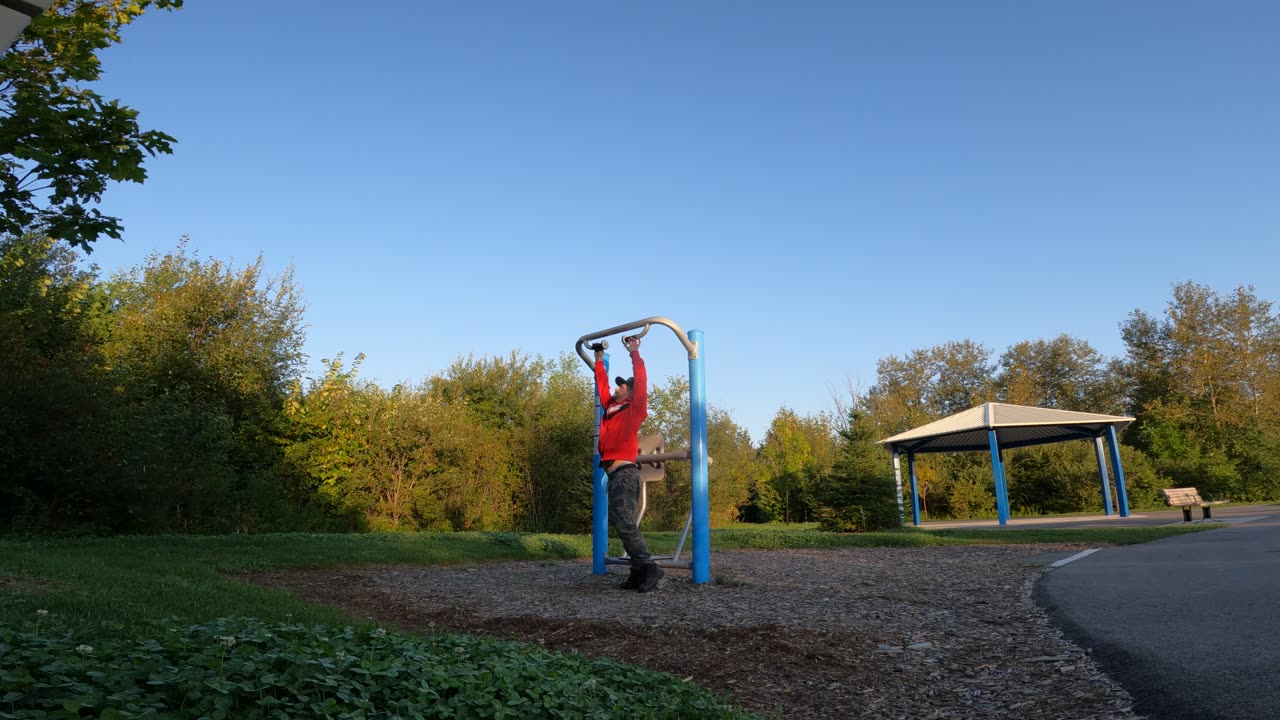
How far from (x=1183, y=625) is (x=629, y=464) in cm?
461

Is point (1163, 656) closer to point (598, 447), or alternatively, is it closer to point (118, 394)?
point (598, 447)

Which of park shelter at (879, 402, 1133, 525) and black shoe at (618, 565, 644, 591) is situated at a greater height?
park shelter at (879, 402, 1133, 525)

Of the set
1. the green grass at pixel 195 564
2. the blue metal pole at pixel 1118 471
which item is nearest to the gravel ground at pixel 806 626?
the green grass at pixel 195 564

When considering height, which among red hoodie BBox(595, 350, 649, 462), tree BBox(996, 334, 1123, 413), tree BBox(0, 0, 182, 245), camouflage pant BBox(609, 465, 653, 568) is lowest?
camouflage pant BBox(609, 465, 653, 568)

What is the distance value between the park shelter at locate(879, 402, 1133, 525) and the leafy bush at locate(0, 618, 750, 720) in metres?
16.8

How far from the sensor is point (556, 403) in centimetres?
2217

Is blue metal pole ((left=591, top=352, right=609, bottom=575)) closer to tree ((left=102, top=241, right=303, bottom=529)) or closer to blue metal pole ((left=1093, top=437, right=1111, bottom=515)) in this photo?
A: tree ((left=102, top=241, right=303, bottom=529))

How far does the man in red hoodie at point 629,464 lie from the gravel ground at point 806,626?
0.27 m

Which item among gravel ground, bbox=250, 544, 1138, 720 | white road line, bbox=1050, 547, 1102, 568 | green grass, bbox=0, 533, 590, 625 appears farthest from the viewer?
white road line, bbox=1050, 547, 1102, 568

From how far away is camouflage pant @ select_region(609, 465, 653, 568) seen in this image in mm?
7571

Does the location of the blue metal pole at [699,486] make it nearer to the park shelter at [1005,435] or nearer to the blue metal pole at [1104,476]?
the park shelter at [1005,435]

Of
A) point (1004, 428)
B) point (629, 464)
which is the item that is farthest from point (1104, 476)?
point (629, 464)

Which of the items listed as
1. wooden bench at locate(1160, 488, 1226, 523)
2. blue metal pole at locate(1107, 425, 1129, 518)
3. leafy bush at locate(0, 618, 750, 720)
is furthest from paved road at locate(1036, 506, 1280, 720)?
blue metal pole at locate(1107, 425, 1129, 518)

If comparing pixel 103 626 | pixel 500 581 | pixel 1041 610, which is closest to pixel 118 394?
pixel 500 581
